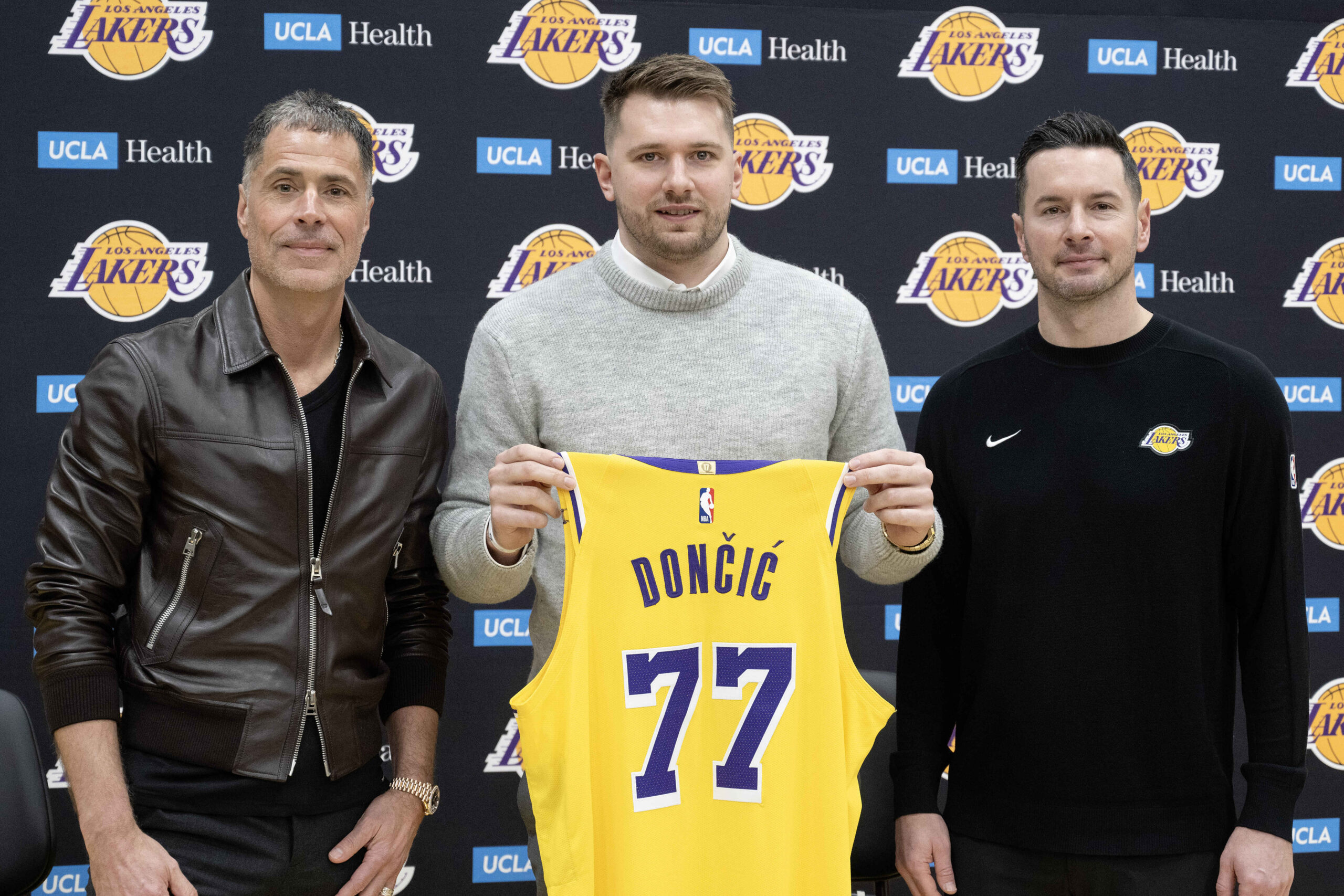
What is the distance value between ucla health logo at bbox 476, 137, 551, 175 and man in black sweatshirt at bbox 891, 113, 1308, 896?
1.60 meters

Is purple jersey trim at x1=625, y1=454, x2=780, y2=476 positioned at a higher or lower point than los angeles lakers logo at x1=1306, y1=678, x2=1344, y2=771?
higher

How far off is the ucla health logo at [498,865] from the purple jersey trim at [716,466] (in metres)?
1.97

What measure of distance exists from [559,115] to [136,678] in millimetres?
2040

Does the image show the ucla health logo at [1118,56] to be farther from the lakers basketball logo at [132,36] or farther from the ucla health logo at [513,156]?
the lakers basketball logo at [132,36]

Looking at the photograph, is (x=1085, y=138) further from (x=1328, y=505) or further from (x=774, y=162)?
(x=1328, y=505)

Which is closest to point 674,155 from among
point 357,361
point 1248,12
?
point 357,361

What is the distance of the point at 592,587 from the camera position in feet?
5.07

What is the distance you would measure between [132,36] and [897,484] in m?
2.72

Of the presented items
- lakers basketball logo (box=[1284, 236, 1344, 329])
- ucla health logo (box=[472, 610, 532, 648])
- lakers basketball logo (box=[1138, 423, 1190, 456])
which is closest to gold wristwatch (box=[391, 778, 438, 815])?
ucla health logo (box=[472, 610, 532, 648])

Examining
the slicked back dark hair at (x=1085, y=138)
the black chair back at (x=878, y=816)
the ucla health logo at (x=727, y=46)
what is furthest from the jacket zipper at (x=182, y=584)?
the ucla health logo at (x=727, y=46)

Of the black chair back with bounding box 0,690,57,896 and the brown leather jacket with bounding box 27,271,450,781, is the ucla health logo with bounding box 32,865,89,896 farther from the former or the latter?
the brown leather jacket with bounding box 27,271,450,781

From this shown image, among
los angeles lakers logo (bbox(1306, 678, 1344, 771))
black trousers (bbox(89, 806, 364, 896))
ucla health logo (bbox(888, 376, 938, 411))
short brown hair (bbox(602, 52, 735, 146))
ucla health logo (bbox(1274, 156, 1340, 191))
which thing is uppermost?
ucla health logo (bbox(1274, 156, 1340, 191))

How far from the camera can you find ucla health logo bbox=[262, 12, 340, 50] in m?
2.89

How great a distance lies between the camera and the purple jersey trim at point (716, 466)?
61.9 inches
